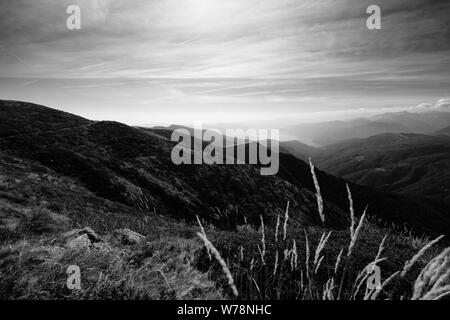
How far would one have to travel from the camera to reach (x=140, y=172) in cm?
2761

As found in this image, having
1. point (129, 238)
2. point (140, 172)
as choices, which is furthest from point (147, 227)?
point (140, 172)

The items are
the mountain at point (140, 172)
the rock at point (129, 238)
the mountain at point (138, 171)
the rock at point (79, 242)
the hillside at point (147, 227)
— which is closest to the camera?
the hillside at point (147, 227)

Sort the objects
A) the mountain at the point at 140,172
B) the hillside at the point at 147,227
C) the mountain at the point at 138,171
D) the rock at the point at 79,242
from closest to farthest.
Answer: the hillside at the point at 147,227 → the rock at the point at 79,242 → the mountain at the point at 140,172 → the mountain at the point at 138,171

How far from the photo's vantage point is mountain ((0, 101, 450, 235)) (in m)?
23.0

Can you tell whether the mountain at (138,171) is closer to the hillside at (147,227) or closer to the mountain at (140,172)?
the mountain at (140,172)

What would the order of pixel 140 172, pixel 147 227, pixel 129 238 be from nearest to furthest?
pixel 129 238 < pixel 147 227 < pixel 140 172

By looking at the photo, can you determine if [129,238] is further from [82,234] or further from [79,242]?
[79,242]

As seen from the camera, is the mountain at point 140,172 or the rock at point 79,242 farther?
the mountain at point 140,172

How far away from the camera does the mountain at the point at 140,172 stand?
23000 millimetres

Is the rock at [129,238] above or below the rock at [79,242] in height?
below

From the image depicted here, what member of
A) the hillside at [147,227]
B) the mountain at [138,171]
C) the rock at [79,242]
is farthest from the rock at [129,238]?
the mountain at [138,171]

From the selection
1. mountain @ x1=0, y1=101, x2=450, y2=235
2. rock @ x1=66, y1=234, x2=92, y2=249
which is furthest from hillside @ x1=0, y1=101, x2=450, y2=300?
mountain @ x1=0, y1=101, x2=450, y2=235
